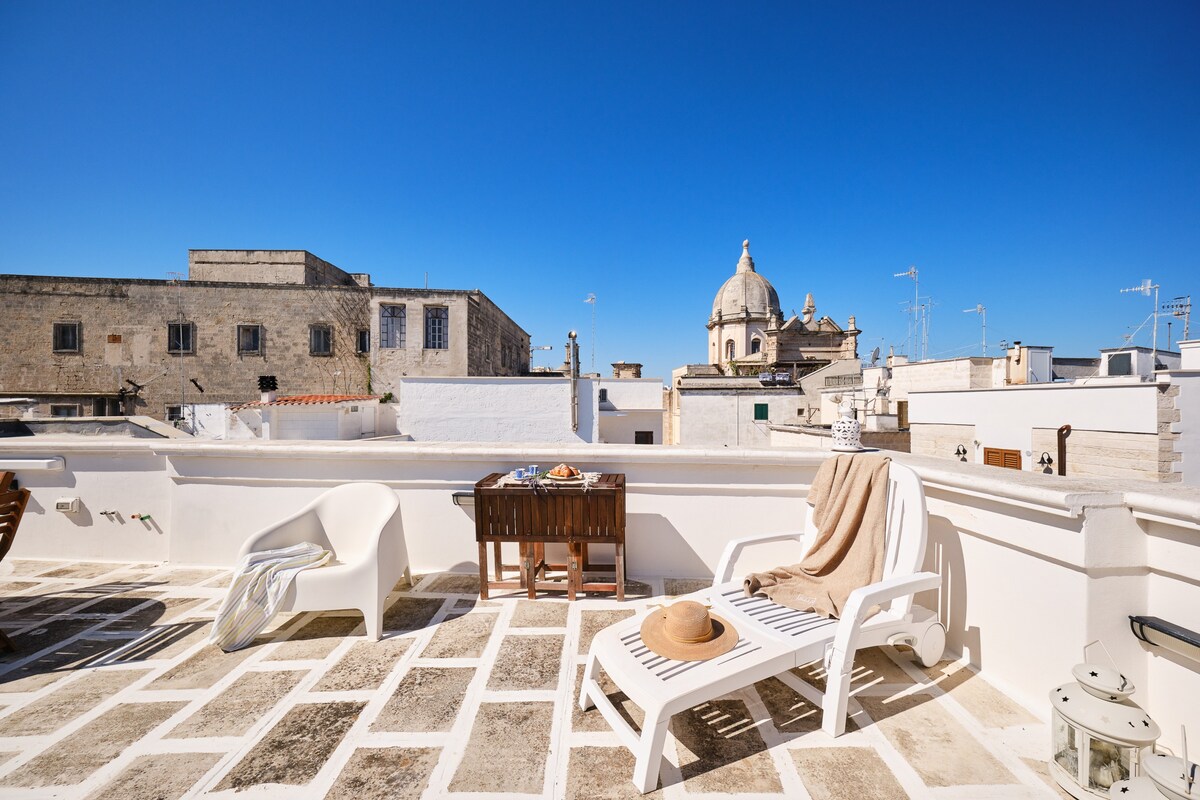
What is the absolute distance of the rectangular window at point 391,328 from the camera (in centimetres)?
1872

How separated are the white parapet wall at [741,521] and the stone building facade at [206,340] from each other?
48.1 ft

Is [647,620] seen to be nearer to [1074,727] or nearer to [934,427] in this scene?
[1074,727]

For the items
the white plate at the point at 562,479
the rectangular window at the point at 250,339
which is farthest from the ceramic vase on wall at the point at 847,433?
the rectangular window at the point at 250,339

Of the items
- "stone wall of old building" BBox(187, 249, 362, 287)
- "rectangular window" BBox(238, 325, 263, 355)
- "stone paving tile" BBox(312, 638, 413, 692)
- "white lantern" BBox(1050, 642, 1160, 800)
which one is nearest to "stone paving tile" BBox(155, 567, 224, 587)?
"stone paving tile" BBox(312, 638, 413, 692)

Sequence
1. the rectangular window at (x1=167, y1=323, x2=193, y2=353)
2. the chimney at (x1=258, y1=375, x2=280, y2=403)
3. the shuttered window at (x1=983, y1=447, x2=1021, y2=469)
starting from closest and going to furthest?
the shuttered window at (x1=983, y1=447, x2=1021, y2=469) < the chimney at (x1=258, y1=375, x2=280, y2=403) < the rectangular window at (x1=167, y1=323, x2=193, y2=353)

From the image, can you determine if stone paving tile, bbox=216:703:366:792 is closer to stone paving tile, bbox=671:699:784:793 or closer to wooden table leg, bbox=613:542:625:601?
stone paving tile, bbox=671:699:784:793

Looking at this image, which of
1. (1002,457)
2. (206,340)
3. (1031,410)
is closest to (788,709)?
(1031,410)

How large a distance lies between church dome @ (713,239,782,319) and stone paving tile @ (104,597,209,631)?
3664cm

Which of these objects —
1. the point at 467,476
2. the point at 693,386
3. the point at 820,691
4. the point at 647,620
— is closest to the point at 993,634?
the point at 820,691

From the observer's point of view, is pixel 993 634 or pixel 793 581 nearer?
pixel 993 634

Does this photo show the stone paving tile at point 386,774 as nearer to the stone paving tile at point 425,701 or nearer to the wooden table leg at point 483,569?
the stone paving tile at point 425,701

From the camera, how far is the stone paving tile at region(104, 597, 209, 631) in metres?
2.85

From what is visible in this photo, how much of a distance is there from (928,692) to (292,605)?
3397 millimetres

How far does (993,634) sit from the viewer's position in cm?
233
